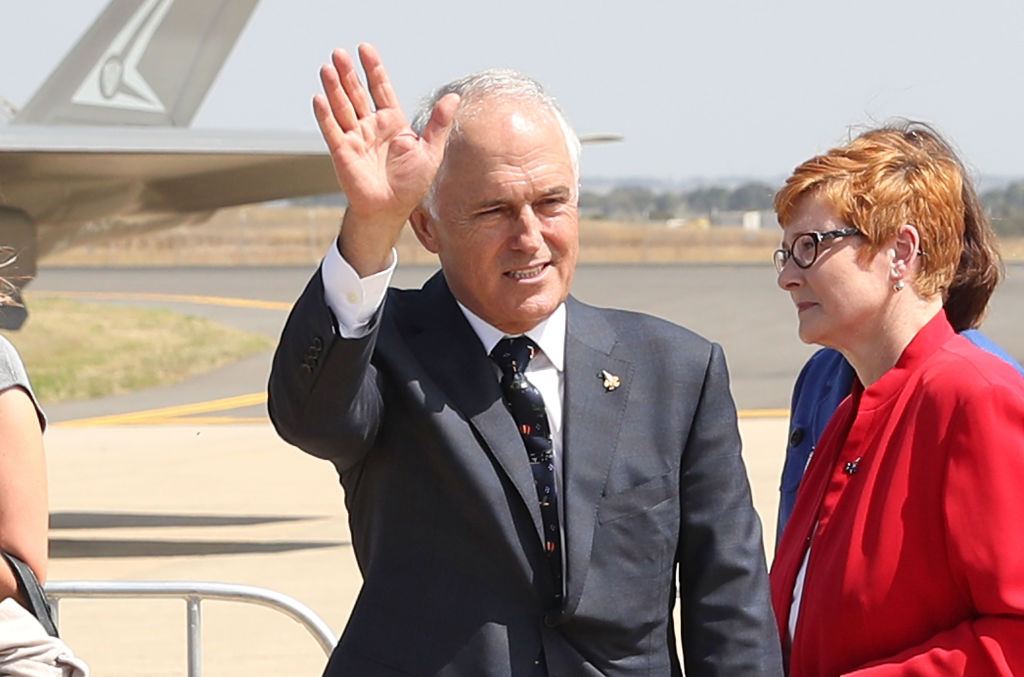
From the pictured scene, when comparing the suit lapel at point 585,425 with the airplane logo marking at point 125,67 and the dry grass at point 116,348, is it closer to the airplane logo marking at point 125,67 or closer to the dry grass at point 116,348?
the airplane logo marking at point 125,67

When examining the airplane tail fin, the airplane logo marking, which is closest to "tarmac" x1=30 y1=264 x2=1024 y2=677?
the airplane tail fin

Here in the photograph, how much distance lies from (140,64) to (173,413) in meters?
5.11

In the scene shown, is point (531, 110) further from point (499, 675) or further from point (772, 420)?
point (772, 420)

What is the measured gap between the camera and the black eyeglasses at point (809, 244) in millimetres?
3059

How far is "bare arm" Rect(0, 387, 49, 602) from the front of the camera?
2973 mm

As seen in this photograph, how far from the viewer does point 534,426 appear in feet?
9.07

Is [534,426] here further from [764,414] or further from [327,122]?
[764,414]

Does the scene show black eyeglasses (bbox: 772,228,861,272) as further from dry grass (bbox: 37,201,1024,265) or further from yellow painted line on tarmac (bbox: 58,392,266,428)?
dry grass (bbox: 37,201,1024,265)

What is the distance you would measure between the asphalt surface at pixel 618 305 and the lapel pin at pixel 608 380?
17.4 meters

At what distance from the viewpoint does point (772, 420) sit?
1806cm

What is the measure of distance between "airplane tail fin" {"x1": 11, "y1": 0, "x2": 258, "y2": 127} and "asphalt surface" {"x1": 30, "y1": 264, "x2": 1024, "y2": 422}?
4.40 m

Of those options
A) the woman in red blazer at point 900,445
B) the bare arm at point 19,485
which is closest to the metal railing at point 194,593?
the bare arm at point 19,485

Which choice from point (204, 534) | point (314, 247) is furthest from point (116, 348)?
point (314, 247)

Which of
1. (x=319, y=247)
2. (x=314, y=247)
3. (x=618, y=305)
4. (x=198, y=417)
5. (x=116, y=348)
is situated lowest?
(x=319, y=247)
